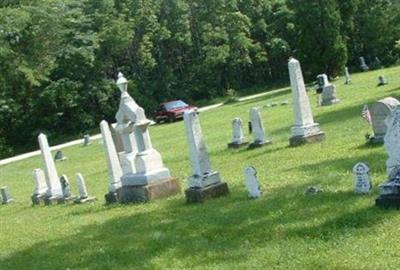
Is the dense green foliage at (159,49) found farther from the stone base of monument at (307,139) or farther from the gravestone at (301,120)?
the stone base of monument at (307,139)

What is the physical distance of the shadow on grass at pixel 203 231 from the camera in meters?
8.69

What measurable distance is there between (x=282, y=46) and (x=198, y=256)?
157 feet

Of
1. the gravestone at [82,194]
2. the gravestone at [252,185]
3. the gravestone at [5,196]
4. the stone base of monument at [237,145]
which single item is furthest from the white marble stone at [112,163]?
the gravestone at [5,196]

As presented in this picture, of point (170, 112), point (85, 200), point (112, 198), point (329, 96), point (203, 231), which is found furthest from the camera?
point (170, 112)

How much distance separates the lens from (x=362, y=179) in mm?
9859

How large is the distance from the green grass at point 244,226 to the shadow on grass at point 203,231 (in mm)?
20

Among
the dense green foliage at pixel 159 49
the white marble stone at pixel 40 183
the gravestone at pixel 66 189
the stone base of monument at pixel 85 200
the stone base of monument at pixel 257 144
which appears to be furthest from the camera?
the dense green foliage at pixel 159 49

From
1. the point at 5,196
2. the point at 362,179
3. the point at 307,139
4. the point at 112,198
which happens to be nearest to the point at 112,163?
the point at 112,198

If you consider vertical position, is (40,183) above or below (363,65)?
below

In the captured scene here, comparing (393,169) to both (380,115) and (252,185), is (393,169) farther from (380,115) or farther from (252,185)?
(380,115)

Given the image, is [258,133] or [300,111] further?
[258,133]

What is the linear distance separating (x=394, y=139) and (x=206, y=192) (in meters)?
4.52

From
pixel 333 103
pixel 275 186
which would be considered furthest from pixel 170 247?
pixel 333 103

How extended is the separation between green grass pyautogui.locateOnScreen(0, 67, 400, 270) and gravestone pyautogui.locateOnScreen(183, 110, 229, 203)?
302 millimetres
